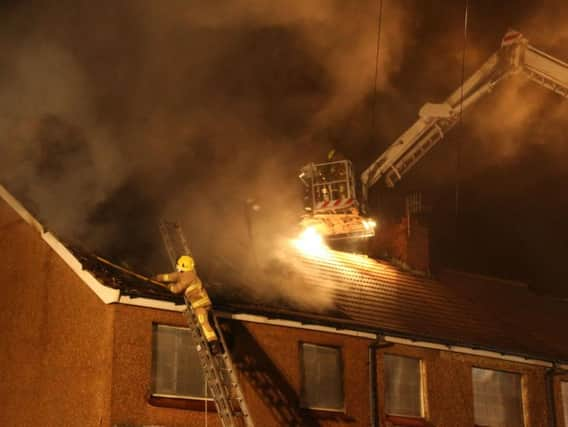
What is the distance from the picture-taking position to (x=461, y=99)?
893 inches

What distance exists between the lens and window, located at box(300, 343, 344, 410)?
1692 centimetres

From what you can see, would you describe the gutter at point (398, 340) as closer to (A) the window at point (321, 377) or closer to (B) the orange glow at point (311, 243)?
(A) the window at point (321, 377)

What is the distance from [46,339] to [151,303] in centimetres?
185

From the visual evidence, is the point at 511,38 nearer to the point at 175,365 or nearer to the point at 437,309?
the point at 437,309

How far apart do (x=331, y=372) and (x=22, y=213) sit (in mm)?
6289

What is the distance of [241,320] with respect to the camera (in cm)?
1594

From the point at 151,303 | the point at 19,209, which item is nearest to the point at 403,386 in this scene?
the point at 151,303

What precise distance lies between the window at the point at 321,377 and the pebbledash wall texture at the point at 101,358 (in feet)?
0.42

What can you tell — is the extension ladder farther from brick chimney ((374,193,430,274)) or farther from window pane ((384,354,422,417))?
brick chimney ((374,193,430,274))

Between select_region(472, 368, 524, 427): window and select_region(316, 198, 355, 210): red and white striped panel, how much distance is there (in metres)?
5.03

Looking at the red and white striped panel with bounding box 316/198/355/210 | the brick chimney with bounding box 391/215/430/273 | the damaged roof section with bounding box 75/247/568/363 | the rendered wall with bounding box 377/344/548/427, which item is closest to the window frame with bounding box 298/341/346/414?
the damaged roof section with bounding box 75/247/568/363

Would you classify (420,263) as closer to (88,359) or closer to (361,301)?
(361,301)

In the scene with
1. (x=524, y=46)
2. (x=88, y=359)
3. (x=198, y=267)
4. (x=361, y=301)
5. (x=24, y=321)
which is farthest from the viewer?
(x=524, y=46)

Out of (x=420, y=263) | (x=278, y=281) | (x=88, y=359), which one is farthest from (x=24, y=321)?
(x=420, y=263)
